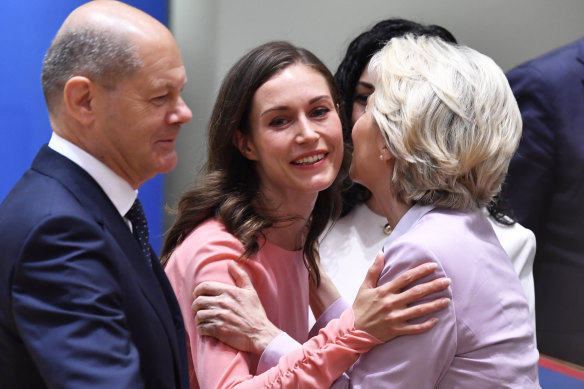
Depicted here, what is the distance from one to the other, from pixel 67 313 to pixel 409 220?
2.82ft

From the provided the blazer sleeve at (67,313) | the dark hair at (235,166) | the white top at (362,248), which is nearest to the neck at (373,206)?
the white top at (362,248)

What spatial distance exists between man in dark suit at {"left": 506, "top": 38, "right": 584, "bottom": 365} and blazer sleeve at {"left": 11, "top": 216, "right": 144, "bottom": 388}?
6.24 ft

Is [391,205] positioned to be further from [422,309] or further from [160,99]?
[160,99]

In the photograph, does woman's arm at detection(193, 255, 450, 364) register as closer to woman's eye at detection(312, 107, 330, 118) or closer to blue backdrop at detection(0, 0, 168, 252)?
woman's eye at detection(312, 107, 330, 118)

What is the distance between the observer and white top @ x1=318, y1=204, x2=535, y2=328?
2691 mm

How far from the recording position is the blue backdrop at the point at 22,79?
2586mm

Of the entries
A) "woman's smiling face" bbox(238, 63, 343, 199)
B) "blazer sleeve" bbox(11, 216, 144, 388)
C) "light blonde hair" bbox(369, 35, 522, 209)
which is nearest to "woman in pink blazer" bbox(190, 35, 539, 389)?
"light blonde hair" bbox(369, 35, 522, 209)

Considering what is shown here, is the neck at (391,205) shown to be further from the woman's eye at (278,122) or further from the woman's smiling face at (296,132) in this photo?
the woman's eye at (278,122)

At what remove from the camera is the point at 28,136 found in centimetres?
267

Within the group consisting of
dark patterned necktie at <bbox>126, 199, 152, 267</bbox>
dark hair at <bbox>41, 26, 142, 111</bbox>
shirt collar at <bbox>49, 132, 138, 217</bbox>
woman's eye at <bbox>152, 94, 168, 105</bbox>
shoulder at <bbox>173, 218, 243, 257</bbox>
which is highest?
dark hair at <bbox>41, 26, 142, 111</bbox>

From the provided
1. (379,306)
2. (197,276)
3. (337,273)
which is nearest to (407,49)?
(379,306)

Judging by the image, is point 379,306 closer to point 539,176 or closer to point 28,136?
point 539,176

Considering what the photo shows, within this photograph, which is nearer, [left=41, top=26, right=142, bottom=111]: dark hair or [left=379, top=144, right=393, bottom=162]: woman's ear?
[left=41, top=26, right=142, bottom=111]: dark hair

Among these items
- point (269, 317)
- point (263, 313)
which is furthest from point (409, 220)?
point (269, 317)
